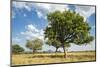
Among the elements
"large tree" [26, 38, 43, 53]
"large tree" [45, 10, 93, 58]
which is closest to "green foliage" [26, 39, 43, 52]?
"large tree" [26, 38, 43, 53]

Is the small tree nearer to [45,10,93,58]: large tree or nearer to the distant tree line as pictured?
the distant tree line

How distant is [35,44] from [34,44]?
1 centimetres

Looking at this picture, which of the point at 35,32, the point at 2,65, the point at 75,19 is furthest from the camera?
the point at 75,19

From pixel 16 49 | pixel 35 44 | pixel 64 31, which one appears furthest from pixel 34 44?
pixel 64 31

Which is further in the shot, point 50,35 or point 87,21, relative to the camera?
point 87,21

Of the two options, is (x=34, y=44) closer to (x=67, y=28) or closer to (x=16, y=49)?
(x=16, y=49)

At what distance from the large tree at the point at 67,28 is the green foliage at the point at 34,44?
0.41ft

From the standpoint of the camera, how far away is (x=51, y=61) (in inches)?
108

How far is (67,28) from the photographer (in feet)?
9.28

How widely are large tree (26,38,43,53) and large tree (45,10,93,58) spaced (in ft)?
0.42

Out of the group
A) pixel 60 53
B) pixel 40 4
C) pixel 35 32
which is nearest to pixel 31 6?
pixel 40 4

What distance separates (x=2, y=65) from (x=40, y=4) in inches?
34.3

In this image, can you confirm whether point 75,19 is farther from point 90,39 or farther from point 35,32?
point 35,32

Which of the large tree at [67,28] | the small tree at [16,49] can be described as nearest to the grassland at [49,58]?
the small tree at [16,49]
